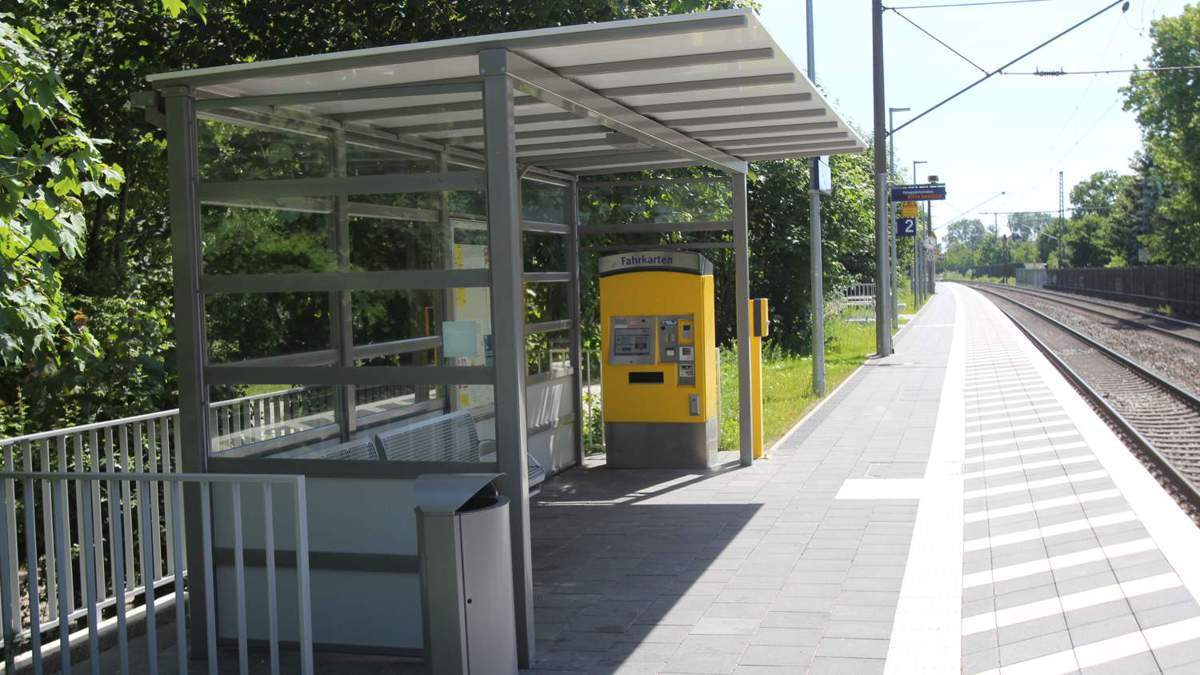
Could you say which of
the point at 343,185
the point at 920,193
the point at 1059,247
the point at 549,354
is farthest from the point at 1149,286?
the point at 1059,247

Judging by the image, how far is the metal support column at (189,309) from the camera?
20.4 ft

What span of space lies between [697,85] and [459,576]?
3819 millimetres

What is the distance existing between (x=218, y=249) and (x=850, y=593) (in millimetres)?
4062

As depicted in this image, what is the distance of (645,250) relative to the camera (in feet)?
38.5

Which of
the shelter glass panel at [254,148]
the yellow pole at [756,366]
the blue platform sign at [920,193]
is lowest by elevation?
the yellow pole at [756,366]

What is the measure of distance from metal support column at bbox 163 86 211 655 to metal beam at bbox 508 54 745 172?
1.77 m

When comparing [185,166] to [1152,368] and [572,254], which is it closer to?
[572,254]

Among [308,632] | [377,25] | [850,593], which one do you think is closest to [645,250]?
[377,25]

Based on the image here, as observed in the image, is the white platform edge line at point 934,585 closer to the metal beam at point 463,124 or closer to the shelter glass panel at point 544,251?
the metal beam at point 463,124

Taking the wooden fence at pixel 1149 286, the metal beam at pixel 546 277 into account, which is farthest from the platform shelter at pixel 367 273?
the wooden fence at pixel 1149 286

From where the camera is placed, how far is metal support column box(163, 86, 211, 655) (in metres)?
6.21

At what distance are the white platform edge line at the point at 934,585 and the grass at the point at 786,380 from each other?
99.4 inches

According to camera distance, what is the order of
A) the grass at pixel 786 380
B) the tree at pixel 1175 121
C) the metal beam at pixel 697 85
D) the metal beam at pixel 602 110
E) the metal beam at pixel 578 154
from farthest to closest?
the tree at pixel 1175 121 → the grass at pixel 786 380 → the metal beam at pixel 578 154 → the metal beam at pixel 697 85 → the metal beam at pixel 602 110

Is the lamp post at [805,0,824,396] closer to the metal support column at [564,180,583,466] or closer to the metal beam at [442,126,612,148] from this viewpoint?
the metal support column at [564,180,583,466]
